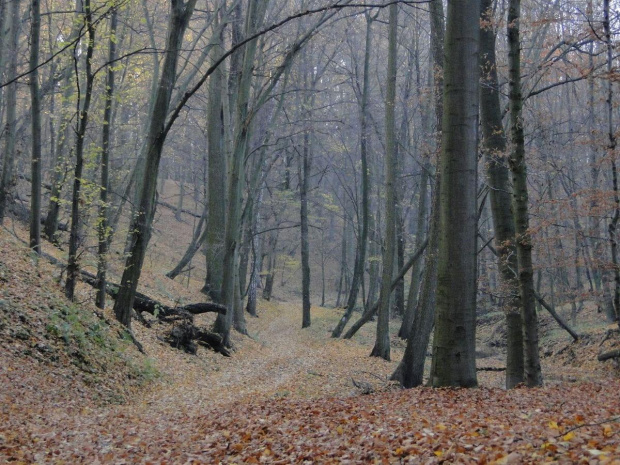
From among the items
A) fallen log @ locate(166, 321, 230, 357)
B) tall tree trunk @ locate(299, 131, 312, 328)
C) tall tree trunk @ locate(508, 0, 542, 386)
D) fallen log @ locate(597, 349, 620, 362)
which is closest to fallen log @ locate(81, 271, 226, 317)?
fallen log @ locate(166, 321, 230, 357)

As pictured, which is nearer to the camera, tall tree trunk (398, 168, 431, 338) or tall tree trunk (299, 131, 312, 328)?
tall tree trunk (398, 168, 431, 338)

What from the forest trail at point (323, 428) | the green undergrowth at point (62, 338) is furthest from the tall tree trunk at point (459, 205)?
the green undergrowth at point (62, 338)

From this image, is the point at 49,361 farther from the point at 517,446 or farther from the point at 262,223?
the point at 262,223

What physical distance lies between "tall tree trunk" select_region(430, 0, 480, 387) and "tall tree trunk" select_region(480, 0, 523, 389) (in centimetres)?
237

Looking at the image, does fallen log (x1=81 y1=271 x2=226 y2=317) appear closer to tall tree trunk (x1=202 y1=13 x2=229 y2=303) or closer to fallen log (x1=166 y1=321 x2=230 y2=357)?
fallen log (x1=166 y1=321 x2=230 y2=357)

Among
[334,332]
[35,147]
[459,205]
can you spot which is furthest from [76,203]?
[334,332]

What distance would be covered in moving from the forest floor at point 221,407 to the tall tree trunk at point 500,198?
1.04 metres

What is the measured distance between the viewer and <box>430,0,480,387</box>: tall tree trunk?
7539 millimetres

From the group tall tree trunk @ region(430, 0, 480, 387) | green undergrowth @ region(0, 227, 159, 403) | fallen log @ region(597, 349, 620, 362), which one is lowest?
fallen log @ region(597, 349, 620, 362)

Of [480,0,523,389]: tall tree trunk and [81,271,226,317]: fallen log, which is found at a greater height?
[480,0,523,389]: tall tree trunk

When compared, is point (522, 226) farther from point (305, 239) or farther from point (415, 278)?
point (305, 239)

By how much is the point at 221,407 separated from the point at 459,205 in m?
4.73

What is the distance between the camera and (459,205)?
7.55 meters

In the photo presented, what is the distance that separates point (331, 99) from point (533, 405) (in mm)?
31162
